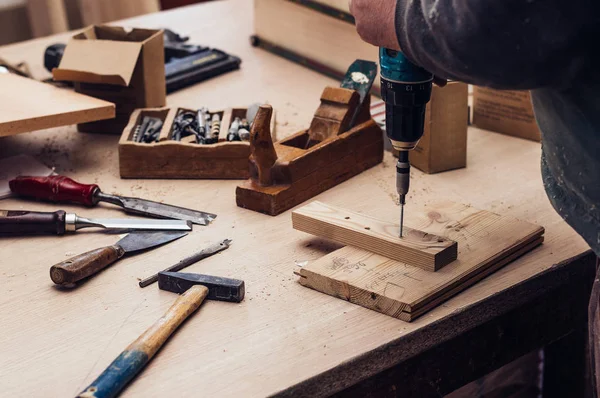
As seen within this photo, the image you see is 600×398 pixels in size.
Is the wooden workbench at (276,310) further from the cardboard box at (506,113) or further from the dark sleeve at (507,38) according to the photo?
the dark sleeve at (507,38)

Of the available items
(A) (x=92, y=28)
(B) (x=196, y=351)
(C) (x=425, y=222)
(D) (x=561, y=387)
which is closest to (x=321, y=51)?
(A) (x=92, y=28)

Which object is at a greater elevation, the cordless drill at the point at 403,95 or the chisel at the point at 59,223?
the cordless drill at the point at 403,95

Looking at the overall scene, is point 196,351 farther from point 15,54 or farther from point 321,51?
point 15,54

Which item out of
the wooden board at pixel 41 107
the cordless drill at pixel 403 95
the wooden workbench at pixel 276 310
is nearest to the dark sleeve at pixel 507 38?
the cordless drill at pixel 403 95

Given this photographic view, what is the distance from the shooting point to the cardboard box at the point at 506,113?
168 centimetres

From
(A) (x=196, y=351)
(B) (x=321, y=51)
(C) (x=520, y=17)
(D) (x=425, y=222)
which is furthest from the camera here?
(B) (x=321, y=51)

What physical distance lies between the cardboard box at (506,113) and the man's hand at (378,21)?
72 cm

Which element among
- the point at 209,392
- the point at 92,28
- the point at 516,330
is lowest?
the point at 516,330

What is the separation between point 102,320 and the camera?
1.13 m

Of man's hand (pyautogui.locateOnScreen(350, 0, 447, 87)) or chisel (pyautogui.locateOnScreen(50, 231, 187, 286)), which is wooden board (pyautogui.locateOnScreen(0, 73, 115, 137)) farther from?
man's hand (pyautogui.locateOnScreen(350, 0, 447, 87))

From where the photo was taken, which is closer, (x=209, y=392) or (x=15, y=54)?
(x=209, y=392)

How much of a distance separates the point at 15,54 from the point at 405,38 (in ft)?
5.30

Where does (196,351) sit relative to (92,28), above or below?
below

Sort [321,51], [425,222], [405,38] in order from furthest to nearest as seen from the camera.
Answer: [321,51] → [425,222] → [405,38]
